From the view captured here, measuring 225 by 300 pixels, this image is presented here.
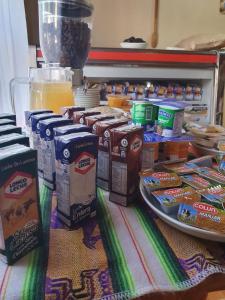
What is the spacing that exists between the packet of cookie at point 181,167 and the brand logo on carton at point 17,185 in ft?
0.96

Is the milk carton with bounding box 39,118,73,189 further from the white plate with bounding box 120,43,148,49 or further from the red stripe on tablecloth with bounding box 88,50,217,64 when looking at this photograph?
the white plate with bounding box 120,43,148,49

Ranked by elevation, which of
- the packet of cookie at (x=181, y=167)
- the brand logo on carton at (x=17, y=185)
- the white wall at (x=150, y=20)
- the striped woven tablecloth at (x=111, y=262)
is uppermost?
the white wall at (x=150, y=20)

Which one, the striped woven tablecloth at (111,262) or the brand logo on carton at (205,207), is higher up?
the brand logo on carton at (205,207)

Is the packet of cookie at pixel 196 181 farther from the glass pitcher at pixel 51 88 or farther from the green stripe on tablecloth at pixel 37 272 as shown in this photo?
the glass pitcher at pixel 51 88

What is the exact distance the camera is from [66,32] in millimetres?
927

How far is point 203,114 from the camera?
221 centimetres

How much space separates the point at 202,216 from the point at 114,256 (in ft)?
0.44

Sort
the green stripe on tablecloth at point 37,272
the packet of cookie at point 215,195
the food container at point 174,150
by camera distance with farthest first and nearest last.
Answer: the food container at point 174,150 → the packet of cookie at point 215,195 → the green stripe on tablecloth at point 37,272

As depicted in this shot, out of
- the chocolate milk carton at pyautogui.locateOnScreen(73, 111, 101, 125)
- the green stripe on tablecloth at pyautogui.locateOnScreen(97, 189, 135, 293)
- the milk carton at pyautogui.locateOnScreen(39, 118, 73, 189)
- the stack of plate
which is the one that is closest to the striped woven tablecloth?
the green stripe on tablecloth at pyautogui.locateOnScreen(97, 189, 135, 293)

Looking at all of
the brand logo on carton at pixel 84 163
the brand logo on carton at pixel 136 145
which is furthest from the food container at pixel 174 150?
the brand logo on carton at pixel 84 163

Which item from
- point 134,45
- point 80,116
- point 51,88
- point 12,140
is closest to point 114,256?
point 12,140

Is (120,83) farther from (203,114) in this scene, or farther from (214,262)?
(214,262)

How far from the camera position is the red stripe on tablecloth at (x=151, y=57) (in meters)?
1.94

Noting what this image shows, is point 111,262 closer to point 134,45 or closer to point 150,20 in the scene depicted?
point 134,45
